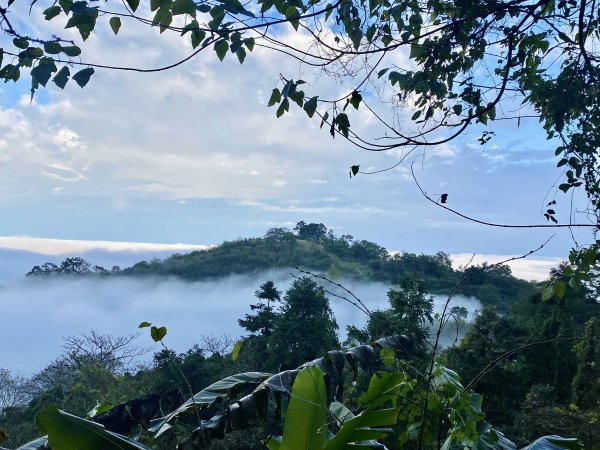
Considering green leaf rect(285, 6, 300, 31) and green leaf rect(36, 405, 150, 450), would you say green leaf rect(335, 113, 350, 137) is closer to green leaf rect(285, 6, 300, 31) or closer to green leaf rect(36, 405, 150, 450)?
green leaf rect(285, 6, 300, 31)

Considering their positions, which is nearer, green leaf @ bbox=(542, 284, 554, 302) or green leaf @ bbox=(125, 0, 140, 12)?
green leaf @ bbox=(125, 0, 140, 12)

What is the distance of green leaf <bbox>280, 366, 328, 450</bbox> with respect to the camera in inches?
57.4

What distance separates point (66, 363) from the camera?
58.5 ft

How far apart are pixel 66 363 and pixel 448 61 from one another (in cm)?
1887

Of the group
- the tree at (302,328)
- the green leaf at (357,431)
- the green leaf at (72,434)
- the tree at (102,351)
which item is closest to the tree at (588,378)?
the tree at (302,328)

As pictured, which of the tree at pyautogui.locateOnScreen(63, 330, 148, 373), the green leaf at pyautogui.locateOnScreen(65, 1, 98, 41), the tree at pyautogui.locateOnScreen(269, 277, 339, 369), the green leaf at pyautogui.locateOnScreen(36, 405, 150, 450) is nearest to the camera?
the green leaf at pyautogui.locateOnScreen(36, 405, 150, 450)

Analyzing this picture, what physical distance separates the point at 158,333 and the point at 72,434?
0.48 meters

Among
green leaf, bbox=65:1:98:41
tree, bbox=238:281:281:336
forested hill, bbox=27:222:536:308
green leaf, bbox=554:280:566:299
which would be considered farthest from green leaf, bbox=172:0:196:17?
tree, bbox=238:281:281:336

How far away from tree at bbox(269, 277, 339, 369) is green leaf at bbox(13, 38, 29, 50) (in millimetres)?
14508

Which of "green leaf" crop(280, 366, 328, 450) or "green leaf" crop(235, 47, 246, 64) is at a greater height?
"green leaf" crop(235, 47, 246, 64)

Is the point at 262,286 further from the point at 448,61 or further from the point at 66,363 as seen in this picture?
the point at 448,61

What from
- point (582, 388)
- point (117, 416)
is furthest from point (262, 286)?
point (117, 416)

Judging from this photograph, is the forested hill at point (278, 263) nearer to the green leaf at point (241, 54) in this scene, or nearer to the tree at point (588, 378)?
the tree at point (588, 378)

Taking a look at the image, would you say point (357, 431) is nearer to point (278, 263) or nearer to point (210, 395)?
point (210, 395)
